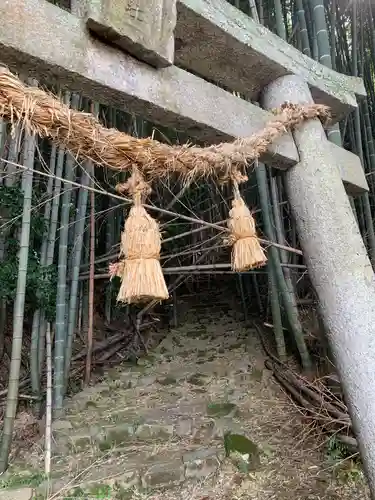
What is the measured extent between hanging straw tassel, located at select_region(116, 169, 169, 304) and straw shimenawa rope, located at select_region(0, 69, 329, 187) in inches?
2.9

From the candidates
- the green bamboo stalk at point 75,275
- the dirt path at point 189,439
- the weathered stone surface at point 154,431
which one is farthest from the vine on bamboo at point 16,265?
the weathered stone surface at point 154,431

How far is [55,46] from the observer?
38.5 inches

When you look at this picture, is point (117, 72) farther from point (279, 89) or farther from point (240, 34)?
point (279, 89)

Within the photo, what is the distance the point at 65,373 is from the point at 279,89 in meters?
3.13

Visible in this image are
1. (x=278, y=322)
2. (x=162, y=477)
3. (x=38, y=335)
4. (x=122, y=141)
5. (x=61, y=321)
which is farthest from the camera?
(x=278, y=322)

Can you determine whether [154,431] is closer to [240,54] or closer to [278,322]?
[278,322]

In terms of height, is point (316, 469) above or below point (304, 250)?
below

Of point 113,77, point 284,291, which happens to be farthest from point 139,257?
point 284,291

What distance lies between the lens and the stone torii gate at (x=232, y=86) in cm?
101

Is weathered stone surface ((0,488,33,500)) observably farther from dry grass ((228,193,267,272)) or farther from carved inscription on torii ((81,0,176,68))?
carved inscription on torii ((81,0,176,68))

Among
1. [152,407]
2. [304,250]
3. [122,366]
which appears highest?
[304,250]

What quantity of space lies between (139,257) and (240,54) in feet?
2.79

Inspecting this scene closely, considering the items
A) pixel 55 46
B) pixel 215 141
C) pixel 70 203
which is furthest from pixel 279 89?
pixel 70 203

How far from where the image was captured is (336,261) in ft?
4.51
